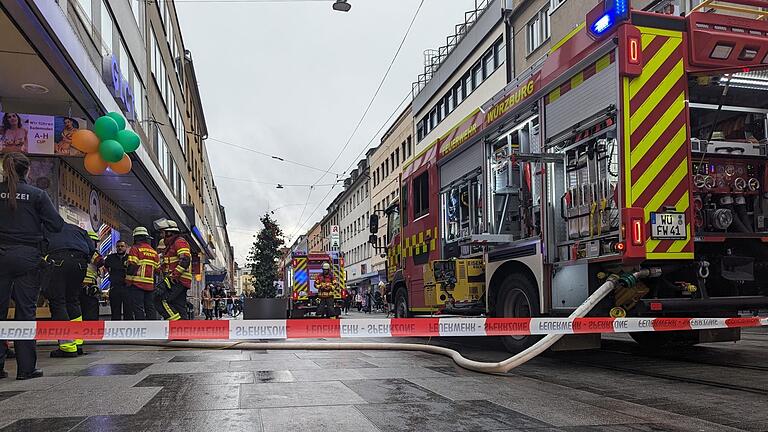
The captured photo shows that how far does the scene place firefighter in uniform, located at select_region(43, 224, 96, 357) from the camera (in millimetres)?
6898

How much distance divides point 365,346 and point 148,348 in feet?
10.5

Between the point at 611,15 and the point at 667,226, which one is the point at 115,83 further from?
the point at 667,226

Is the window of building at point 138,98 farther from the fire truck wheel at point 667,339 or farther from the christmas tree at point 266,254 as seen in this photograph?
the christmas tree at point 266,254

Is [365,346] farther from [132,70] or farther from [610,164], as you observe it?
[132,70]

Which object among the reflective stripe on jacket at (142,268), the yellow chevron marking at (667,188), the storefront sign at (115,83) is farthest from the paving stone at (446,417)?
the storefront sign at (115,83)

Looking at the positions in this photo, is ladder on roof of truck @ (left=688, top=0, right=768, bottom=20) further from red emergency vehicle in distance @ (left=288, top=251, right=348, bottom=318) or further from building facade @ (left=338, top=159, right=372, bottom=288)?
building facade @ (left=338, top=159, right=372, bottom=288)

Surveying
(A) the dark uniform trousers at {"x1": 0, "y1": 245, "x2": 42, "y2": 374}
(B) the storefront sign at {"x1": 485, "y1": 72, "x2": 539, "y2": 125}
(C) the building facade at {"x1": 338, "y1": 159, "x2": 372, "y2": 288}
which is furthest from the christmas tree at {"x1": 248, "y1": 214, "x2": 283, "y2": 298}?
(A) the dark uniform trousers at {"x1": 0, "y1": 245, "x2": 42, "y2": 374}

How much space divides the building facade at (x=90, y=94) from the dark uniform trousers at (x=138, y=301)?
2173 millimetres

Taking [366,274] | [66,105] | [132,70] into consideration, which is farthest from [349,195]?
[66,105]

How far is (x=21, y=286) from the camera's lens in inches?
224

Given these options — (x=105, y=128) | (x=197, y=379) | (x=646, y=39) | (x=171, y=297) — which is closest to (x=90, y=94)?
(x=105, y=128)

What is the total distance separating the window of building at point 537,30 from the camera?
23547 millimetres

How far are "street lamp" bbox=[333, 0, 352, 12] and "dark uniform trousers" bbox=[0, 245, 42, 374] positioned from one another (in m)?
10.2

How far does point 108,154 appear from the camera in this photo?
8734mm
